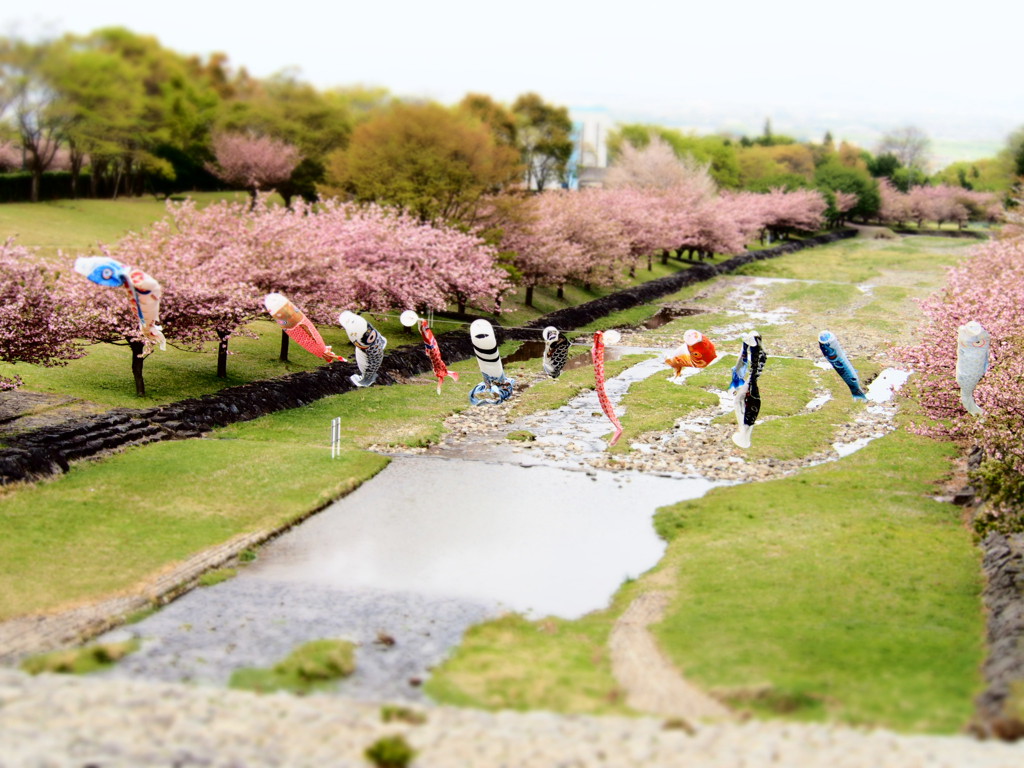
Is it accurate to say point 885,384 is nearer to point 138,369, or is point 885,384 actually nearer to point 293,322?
point 293,322

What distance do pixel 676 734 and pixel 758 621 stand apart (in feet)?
18.8

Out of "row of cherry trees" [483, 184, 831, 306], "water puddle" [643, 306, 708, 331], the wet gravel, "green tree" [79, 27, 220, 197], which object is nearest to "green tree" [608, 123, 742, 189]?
"row of cherry trees" [483, 184, 831, 306]

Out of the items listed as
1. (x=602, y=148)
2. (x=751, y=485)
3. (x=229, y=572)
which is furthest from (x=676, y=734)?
(x=602, y=148)

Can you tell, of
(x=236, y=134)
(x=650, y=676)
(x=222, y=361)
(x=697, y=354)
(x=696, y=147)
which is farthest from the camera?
(x=696, y=147)

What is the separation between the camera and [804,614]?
809 inches

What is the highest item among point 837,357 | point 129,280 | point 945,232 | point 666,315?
point 945,232

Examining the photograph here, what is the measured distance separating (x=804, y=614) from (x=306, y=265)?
26357 millimetres

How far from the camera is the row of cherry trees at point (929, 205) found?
164 m

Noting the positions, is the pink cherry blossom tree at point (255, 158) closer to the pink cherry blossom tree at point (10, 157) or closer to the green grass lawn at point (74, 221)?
the green grass lawn at point (74, 221)

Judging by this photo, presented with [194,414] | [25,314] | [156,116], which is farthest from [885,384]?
[156,116]

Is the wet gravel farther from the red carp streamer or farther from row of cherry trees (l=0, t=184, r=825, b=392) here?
row of cherry trees (l=0, t=184, r=825, b=392)

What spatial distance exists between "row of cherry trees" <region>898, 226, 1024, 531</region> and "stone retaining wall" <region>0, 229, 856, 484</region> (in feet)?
72.7

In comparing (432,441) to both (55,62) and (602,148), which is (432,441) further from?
(602,148)

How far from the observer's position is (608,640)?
1989cm
